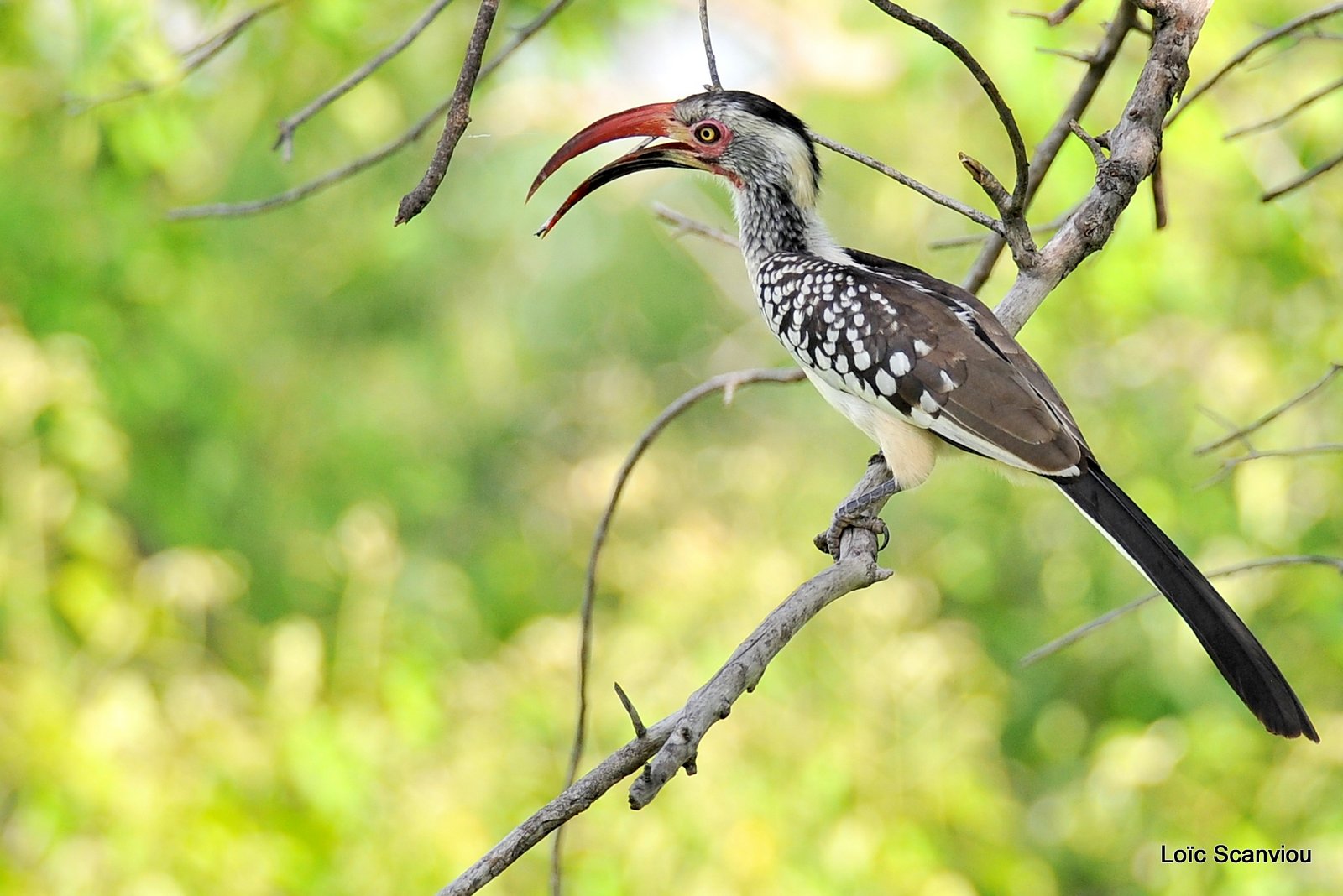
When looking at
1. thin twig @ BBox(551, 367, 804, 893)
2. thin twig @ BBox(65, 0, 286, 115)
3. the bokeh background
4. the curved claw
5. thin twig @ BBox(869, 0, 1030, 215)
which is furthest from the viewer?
the bokeh background

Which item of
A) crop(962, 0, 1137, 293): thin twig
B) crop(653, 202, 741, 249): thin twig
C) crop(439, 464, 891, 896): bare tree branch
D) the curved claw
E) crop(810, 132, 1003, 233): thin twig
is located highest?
crop(653, 202, 741, 249): thin twig

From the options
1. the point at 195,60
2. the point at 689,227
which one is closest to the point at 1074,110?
the point at 689,227

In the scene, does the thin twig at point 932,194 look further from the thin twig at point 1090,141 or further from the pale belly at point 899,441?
the pale belly at point 899,441

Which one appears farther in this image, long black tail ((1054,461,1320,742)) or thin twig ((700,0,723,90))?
thin twig ((700,0,723,90))

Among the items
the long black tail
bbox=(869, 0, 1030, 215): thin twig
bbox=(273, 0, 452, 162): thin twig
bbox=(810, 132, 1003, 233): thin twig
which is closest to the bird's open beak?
bbox=(273, 0, 452, 162): thin twig

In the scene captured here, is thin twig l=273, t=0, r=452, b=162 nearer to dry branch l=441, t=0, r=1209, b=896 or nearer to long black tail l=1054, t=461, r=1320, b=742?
dry branch l=441, t=0, r=1209, b=896

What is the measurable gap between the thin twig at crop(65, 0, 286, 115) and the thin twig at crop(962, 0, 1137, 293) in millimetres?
1626

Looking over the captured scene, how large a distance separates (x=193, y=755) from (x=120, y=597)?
0.89m

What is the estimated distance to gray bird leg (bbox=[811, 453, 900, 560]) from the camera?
2.38m

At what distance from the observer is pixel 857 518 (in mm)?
2412

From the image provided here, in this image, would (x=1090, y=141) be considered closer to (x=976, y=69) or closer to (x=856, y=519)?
(x=976, y=69)

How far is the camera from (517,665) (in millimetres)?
5336

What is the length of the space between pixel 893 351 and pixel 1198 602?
76 centimetres

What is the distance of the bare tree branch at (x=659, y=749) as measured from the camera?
1.43 m
